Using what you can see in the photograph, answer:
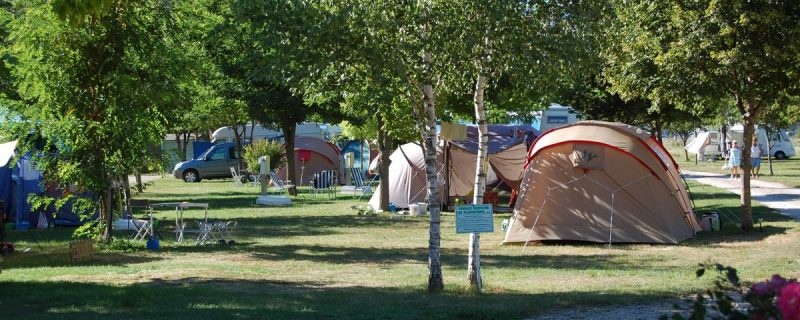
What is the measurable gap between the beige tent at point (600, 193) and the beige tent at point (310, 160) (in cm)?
2205

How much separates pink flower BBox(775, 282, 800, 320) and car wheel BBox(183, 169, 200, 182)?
3946 centimetres

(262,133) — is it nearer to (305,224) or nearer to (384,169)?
(384,169)

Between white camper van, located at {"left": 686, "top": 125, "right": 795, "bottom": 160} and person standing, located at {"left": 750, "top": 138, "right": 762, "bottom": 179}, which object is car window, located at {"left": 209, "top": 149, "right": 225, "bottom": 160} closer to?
person standing, located at {"left": 750, "top": 138, "right": 762, "bottom": 179}

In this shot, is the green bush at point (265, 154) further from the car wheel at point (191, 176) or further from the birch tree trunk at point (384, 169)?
the birch tree trunk at point (384, 169)

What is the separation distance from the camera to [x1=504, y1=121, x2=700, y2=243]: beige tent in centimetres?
1605

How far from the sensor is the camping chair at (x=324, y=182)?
33281mm

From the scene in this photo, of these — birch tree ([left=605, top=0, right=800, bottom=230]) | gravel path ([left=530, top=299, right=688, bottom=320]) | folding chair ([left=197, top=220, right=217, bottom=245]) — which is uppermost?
birch tree ([left=605, top=0, right=800, bottom=230])

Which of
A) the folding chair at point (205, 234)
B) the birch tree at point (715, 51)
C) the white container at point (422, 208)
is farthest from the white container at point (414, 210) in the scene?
the folding chair at point (205, 234)

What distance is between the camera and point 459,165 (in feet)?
80.0

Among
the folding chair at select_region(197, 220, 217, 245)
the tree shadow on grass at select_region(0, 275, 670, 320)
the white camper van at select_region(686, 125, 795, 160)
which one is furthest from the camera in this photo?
the white camper van at select_region(686, 125, 795, 160)

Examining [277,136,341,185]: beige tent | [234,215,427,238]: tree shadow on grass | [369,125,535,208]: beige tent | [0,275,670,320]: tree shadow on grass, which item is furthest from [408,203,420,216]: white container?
[277,136,341,185]: beige tent

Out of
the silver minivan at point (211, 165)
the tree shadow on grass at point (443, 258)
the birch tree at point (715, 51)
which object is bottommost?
the tree shadow on grass at point (443, 258)

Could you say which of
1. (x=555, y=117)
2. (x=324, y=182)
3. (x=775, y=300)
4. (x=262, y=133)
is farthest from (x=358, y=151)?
(x=775, y=300)

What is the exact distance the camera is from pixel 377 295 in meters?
10.6
